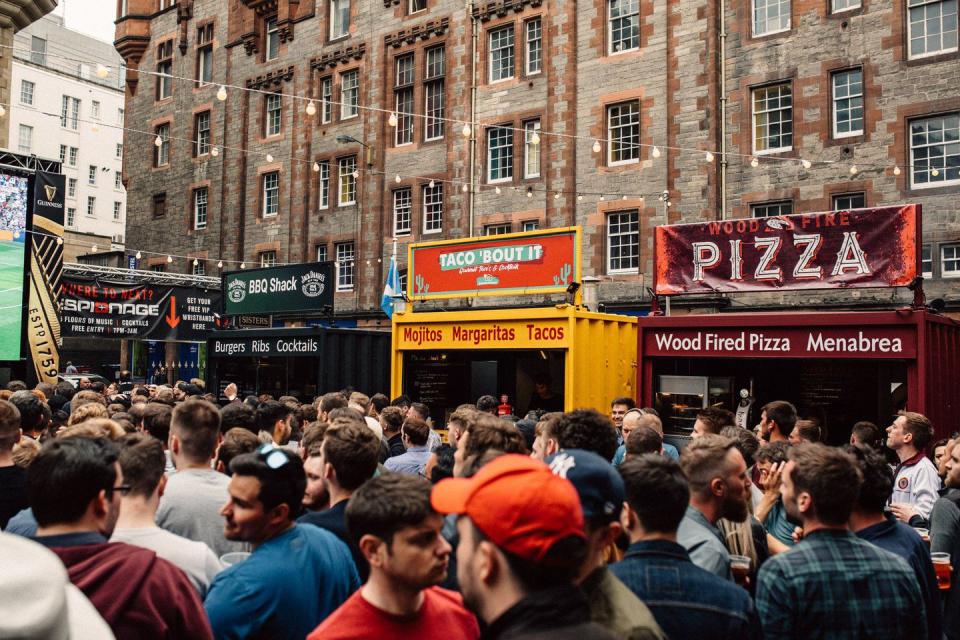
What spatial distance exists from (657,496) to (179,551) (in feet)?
6.51

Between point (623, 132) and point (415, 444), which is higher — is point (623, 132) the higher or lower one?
the higher one

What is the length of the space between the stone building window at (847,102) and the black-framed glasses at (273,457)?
69.0 feet

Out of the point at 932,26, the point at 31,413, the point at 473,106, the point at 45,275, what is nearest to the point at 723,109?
the point at 932,26

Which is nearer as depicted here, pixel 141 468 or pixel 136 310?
pixel 141 468

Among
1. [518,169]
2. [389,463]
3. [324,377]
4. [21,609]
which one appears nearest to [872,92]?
[518,169]

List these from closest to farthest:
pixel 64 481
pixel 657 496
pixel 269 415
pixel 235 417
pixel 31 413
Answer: pixel 64 481 → pixel 657 496 → pixel 235 417 → pixel 31 413 → pixel 269 415

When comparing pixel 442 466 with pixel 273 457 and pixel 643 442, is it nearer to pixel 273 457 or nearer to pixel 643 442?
pixel 643 442

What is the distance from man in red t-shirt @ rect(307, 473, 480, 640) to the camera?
2.64m

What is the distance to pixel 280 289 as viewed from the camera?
18.0m

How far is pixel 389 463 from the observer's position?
7270 millimetres

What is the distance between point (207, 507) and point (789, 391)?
11.7 metres

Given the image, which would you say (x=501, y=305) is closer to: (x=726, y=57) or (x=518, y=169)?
(x=518, y=169)

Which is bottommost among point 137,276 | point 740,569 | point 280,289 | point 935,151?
point 740,569

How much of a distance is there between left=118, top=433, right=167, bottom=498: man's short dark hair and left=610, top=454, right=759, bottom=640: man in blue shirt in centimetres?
196
